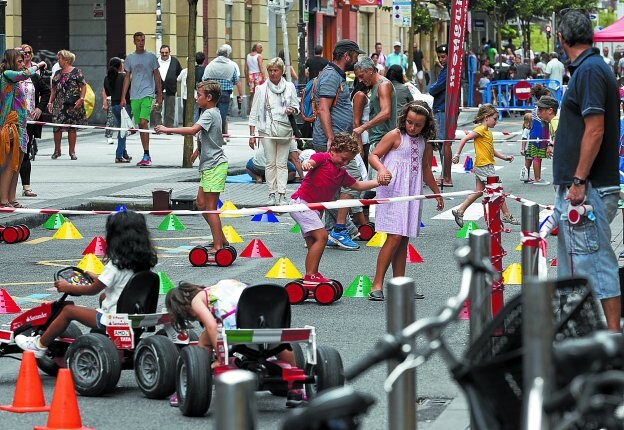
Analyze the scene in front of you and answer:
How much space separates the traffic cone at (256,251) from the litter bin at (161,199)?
2795 mm

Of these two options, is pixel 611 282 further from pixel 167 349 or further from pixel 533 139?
pixel 533 139

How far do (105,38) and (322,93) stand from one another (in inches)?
866

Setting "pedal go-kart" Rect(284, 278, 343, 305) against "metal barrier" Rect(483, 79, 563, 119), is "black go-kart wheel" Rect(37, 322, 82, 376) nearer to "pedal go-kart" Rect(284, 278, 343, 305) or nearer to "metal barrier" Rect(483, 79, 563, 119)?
"pedal go-kart" Rect(284, 278, 343, 305)

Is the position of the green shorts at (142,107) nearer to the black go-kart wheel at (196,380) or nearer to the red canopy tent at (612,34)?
the red canopy tent at (612,34)

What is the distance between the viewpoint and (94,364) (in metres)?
7.57

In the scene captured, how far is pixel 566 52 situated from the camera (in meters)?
7.54

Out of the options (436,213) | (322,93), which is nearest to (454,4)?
(436,213)

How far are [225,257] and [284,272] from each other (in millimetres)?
1052

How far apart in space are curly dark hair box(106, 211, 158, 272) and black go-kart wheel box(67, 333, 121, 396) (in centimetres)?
50

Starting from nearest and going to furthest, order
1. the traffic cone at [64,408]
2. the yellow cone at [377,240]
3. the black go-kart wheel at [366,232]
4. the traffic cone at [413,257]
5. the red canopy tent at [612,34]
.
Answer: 1. the traffic cone at [64,408]
2. the traffic cone at [413,257]
3. the yellow cone at [377,240]
4. the black go-kart wheel at [366,232]
5. the red canopy tent at [612,34]

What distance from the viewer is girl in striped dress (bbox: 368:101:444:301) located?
34.5ft

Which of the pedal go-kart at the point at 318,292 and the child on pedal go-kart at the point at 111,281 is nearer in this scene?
the child on pedal go-kart at the point at 111,281

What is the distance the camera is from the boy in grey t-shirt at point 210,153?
13.0 metres

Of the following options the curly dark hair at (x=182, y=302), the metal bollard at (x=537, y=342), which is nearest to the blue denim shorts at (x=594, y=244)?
the curly dark hair at (x=182, y=302)
